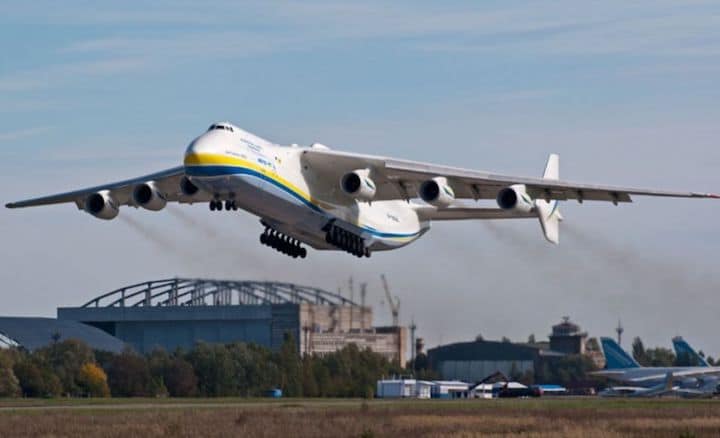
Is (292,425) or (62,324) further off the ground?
(62,324)

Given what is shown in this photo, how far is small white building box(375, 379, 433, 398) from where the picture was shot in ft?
163

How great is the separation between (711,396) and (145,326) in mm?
26754

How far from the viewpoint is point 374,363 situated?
5125 centimetres

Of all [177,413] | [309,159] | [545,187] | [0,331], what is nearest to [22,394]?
[0,331]

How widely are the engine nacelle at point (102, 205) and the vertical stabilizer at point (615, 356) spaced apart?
31.7 metres

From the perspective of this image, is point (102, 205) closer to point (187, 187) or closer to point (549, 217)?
point (187, 187)

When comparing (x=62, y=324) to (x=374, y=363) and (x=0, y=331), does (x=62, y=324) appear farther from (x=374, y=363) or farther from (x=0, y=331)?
(x=374, y=363)

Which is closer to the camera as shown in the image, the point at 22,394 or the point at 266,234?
the point at 266,234

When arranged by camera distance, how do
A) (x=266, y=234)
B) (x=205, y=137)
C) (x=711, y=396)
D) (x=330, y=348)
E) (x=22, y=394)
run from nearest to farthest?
(x=205, y=137) → (x=266, y=234) → (x=22, y=394) → (x=711, y=396) → (x=330, y=348)

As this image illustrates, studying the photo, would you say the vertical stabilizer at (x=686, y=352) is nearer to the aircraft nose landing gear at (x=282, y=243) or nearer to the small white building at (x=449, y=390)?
the small white building at (x=449, y=390)

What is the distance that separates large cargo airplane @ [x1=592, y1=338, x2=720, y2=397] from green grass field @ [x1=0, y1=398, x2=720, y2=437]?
16316 millimetres

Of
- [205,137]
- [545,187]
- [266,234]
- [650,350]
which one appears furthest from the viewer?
[650,350]

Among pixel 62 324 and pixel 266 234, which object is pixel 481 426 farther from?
pixel 62 324

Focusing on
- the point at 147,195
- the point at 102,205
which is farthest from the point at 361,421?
the point at 102,205
